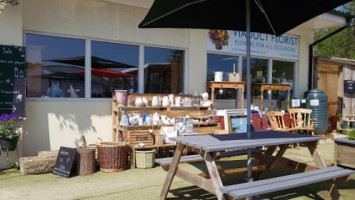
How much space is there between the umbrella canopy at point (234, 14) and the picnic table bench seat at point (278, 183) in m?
1.65

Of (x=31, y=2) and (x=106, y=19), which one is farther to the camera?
(x=106, y=19)

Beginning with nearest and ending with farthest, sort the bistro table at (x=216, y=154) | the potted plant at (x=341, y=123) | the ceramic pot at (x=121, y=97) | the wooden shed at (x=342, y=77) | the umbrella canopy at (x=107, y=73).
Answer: the bistro table at (x=216, y=154), the ceramic pot at (x=121, y=97), the umbrella canopy at (x=107, y=73), the wooden shed at (x=342, y=77), the potted plant at (x=341, y=123)

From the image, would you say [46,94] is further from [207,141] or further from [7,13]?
[207,141]

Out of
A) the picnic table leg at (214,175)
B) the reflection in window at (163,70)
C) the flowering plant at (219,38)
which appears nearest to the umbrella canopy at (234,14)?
the picnic table leg at (214,175)

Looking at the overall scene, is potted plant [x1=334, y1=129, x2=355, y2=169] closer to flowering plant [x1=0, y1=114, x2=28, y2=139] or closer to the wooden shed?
flowering plant [x1=0, y1=114, x2=28, y2=139]

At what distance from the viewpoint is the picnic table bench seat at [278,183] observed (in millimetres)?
2334

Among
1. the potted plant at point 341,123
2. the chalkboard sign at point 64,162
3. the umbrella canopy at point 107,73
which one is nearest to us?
the chalkboard sign at point 64,162

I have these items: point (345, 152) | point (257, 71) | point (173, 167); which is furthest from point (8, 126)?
point (257, 71)

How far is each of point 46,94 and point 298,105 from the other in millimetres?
5634

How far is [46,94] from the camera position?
5.13 meters

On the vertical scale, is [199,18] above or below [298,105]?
above

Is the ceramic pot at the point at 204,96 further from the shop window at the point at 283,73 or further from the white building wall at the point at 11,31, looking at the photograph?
the white building wall at the point at 11,31

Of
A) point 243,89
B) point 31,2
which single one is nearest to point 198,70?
point 243,89

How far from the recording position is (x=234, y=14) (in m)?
3.60
